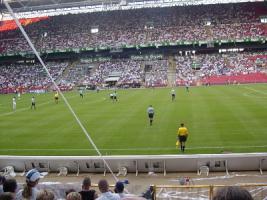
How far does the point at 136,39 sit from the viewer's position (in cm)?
8488

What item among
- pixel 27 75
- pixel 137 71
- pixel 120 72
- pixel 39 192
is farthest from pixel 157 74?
pixel 39 192

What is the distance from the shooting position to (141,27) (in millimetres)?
88688

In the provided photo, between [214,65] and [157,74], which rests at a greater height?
[214,65]

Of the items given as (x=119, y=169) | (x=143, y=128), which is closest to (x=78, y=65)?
(x=143, y=128)

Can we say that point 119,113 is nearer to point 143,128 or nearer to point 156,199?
point 143,128

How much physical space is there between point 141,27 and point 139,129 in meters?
64.7

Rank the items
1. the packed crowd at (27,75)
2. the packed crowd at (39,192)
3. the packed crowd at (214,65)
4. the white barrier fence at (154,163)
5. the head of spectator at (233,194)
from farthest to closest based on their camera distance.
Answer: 1. the packed crowd at (27,75)
2. the packed crowd at (214,65)
3. the white barrier fence at (154,163)
4. the packed crowd at (39,192)
5. the head of spectator at (233,194)

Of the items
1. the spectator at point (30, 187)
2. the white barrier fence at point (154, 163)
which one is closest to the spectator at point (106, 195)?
the spectator at point (30, 187)

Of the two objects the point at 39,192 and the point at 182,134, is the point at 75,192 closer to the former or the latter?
the point at 39,192

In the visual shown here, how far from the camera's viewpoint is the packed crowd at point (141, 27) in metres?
82.8

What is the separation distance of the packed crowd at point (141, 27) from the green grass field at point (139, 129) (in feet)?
151

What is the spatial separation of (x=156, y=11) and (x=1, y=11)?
3310cm

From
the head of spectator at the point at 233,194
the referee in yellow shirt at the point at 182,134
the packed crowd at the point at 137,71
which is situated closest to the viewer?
the head of spectator at the point at 233,194

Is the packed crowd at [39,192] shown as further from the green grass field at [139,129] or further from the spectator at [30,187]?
the green grass field at [139,129]
